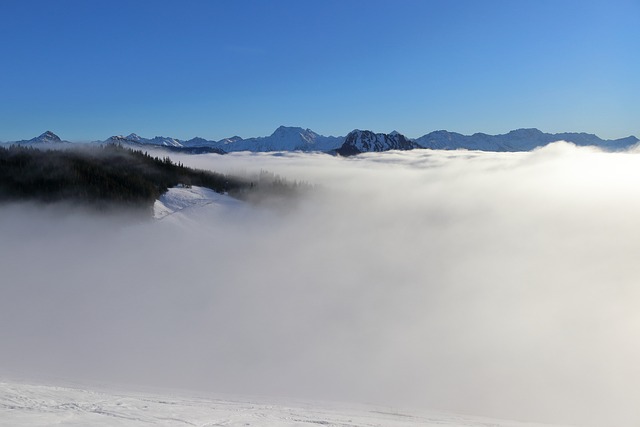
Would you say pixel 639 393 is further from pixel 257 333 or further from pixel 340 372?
pixel 257 333

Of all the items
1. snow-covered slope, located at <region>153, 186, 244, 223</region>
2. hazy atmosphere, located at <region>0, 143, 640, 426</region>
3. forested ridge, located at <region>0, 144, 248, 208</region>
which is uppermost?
forested ridge, located at <region>0, 144, 248, 208</region>

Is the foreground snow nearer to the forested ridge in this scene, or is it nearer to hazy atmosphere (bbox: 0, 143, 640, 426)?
hazy atmosphere (bbox: 0, 143, 640, 426)

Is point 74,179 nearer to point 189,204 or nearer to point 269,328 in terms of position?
point 189,204

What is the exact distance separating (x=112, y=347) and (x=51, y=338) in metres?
11.6

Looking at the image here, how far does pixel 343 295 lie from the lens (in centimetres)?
14575

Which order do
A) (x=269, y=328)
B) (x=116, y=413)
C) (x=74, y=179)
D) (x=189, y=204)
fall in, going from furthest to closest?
(x=189, y=204)
(x=74, y=179)
(x=269, y=328)
(x=116, y=413)

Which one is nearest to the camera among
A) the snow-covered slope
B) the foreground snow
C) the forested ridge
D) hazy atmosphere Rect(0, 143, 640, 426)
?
the foreground snow

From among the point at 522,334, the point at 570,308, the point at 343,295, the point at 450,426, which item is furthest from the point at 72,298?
the point at 570,308

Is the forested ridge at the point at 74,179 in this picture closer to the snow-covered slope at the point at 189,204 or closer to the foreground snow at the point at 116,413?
the snow-covered slope at the point at 189,204

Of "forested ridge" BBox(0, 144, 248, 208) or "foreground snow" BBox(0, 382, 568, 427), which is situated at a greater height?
"forested ridge" BBox(0, 144, 248, 208)

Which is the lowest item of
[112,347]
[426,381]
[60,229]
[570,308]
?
[570,308]

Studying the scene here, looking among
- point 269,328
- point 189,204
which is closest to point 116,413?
point 269,328

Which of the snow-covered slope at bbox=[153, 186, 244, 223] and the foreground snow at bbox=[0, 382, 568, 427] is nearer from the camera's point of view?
the foreground snow at bbox=[0, 382, 568, 427]

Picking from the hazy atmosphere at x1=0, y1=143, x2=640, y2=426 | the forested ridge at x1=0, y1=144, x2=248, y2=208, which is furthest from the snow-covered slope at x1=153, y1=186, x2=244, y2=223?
the hazy atmosphere at x1=0, y1=143, x2=640, y2=426
